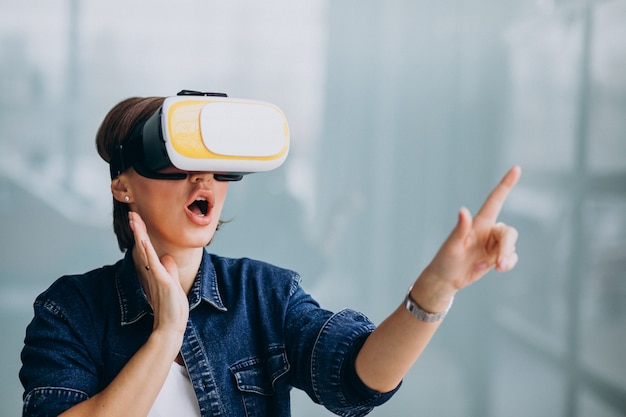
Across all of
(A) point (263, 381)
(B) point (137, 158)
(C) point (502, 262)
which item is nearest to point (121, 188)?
(B) point (137, 158)

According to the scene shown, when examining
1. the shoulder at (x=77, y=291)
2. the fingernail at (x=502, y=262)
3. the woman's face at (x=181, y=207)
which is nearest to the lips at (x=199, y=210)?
the woman's face at (x=181, y=207)

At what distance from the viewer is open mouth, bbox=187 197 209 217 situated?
143 cm

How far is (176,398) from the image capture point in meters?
1.37

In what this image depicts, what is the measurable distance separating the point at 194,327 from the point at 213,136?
1.28ft

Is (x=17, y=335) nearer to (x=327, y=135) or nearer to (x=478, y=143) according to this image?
(x=327, y=135)

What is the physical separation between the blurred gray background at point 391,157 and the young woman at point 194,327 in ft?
3.43

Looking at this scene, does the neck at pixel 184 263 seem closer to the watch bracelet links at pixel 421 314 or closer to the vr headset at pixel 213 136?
the vr headset at pixel 213 136

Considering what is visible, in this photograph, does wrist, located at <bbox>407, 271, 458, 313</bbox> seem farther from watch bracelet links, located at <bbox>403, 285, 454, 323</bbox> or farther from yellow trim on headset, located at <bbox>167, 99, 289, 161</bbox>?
yellow trim on headset, located at <bbox>167, 99, 289, 161</bbox>

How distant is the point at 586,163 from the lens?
279 cm

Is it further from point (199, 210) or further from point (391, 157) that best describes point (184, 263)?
point (391, 157)

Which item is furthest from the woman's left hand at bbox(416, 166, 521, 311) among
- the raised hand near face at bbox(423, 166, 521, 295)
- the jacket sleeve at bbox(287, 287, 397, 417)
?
the jacket sleeve at bbox(287, 287, 397, 417)

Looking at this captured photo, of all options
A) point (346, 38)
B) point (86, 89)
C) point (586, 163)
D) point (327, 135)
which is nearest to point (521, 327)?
point (586, 163)

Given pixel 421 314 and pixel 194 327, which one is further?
pixel 194 327

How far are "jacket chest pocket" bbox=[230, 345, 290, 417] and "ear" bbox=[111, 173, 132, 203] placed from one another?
0.39 meters
